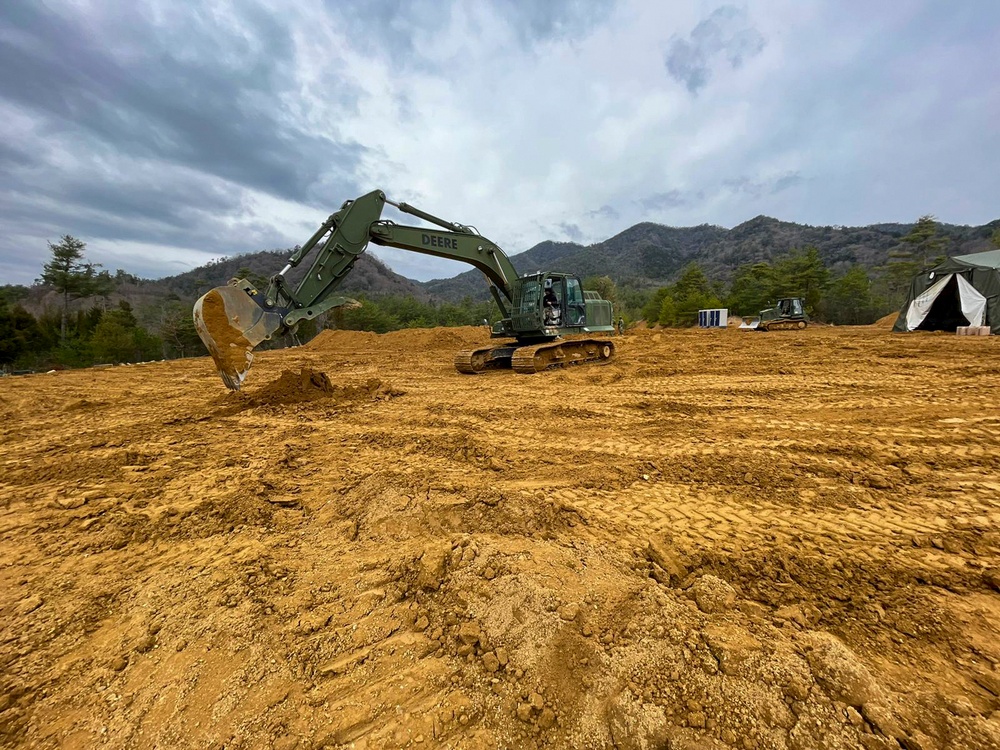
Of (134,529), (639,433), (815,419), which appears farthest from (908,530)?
(134,529)

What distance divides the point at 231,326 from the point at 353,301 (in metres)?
2.26

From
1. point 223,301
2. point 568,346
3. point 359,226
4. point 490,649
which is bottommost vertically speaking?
point 490,649

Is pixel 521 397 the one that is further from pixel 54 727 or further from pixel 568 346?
pixel 54 727

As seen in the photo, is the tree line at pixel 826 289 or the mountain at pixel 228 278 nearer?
the tree line at pixel 826 289

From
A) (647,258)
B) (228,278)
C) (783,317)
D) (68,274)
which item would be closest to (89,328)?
(68,274)

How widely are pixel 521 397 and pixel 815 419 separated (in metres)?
3.88

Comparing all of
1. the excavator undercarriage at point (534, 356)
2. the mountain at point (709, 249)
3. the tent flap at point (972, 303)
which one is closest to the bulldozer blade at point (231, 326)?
the excavator undercarriage at point (534, 356)

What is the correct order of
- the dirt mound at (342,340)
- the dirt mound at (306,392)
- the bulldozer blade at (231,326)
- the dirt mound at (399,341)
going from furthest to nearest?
the dirt mound at (342,340) → the dirt mound at (399,341) → the dirt mound at (306,392) → the bulldozer blade at (231,326)

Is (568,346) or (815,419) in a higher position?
(568,346)

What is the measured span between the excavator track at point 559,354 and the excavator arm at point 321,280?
6.12ft

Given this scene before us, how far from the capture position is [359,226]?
Answer: 7535mm

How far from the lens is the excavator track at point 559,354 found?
8727mm

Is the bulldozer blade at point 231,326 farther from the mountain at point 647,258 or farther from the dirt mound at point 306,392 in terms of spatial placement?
the mountain at point 647,258

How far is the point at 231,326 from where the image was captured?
5.67 meters
